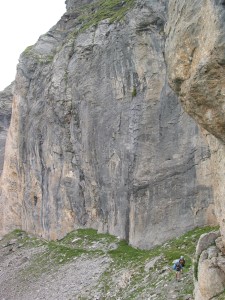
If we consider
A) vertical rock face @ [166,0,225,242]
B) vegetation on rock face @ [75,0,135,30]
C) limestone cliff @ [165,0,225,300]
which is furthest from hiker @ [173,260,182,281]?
vegetation on rock face @ [75,0,135,30]

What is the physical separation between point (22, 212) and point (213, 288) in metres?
44.8

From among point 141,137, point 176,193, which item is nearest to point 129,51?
point 141,137

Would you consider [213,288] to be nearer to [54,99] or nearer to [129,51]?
[129,51]

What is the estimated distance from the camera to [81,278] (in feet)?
103

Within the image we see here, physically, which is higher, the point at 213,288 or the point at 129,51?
the point at 129,51

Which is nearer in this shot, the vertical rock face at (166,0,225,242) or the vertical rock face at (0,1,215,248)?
the vertical rock face at (166,0,225,242)

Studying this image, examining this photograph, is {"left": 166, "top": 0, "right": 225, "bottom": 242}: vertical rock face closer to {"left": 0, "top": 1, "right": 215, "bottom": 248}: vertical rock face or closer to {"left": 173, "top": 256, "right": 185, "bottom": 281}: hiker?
{"left": 173, "top": 256, "right": 185, "bottom": 281}: hiker

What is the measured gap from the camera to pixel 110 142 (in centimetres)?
4084

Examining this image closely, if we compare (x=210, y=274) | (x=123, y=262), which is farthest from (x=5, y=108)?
(x=210, y=274)

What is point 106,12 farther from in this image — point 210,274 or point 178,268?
point 210,274

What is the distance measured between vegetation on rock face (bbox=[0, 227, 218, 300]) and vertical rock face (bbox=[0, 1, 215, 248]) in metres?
1.67

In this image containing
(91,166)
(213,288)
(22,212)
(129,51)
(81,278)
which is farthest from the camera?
(22,212)

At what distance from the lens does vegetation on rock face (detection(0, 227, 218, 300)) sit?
23466 mm

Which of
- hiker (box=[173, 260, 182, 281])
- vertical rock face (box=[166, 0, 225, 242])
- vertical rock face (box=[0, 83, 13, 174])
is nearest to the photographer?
vertical rock face (box=[166, 0, 225, 242])
